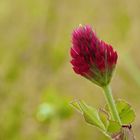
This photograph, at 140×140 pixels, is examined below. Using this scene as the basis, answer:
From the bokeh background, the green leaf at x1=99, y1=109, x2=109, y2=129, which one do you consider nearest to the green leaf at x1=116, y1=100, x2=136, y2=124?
the green leaf at x1=99, y1=109, x2=109, y2=129

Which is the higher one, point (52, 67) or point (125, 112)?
point (52, 67)

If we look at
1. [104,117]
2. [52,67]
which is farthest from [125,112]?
[52,67]

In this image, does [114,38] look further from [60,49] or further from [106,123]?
[106,123]

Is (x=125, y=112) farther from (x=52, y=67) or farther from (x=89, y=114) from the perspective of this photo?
(x=52, y=67)

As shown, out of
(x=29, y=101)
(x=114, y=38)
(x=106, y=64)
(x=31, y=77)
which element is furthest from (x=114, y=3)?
(x=106, y=64)

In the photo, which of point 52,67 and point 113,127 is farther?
point 52,67

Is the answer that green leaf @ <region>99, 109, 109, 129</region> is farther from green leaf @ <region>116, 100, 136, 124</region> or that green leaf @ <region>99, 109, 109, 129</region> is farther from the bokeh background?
the bokeh background
